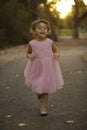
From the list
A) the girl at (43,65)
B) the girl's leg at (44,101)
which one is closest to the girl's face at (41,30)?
the girl at (43,65)

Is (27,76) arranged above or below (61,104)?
above

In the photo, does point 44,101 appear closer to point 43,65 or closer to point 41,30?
point 43,65

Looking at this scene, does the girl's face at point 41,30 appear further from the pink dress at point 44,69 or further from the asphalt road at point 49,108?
the asphalt road at point 49,108

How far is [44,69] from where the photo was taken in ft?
23.8

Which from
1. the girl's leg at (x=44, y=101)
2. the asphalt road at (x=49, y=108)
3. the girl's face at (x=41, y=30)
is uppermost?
the girl's face at (x=41, y=30)

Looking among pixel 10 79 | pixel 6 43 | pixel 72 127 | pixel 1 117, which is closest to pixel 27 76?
pixel 1 117

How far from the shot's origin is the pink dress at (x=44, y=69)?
7223mm

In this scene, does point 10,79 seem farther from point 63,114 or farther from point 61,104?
point 63,114

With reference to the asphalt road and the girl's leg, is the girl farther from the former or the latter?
the asphalt road

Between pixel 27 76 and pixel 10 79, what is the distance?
517 cm

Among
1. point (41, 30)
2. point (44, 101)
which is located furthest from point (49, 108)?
point (41, 30)

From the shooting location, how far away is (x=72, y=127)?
6.21 metres

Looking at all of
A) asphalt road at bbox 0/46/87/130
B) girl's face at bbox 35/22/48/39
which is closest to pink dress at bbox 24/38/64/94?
girl's face at bbox 35/22/48/39

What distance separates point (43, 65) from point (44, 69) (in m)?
Answer: 0.07
